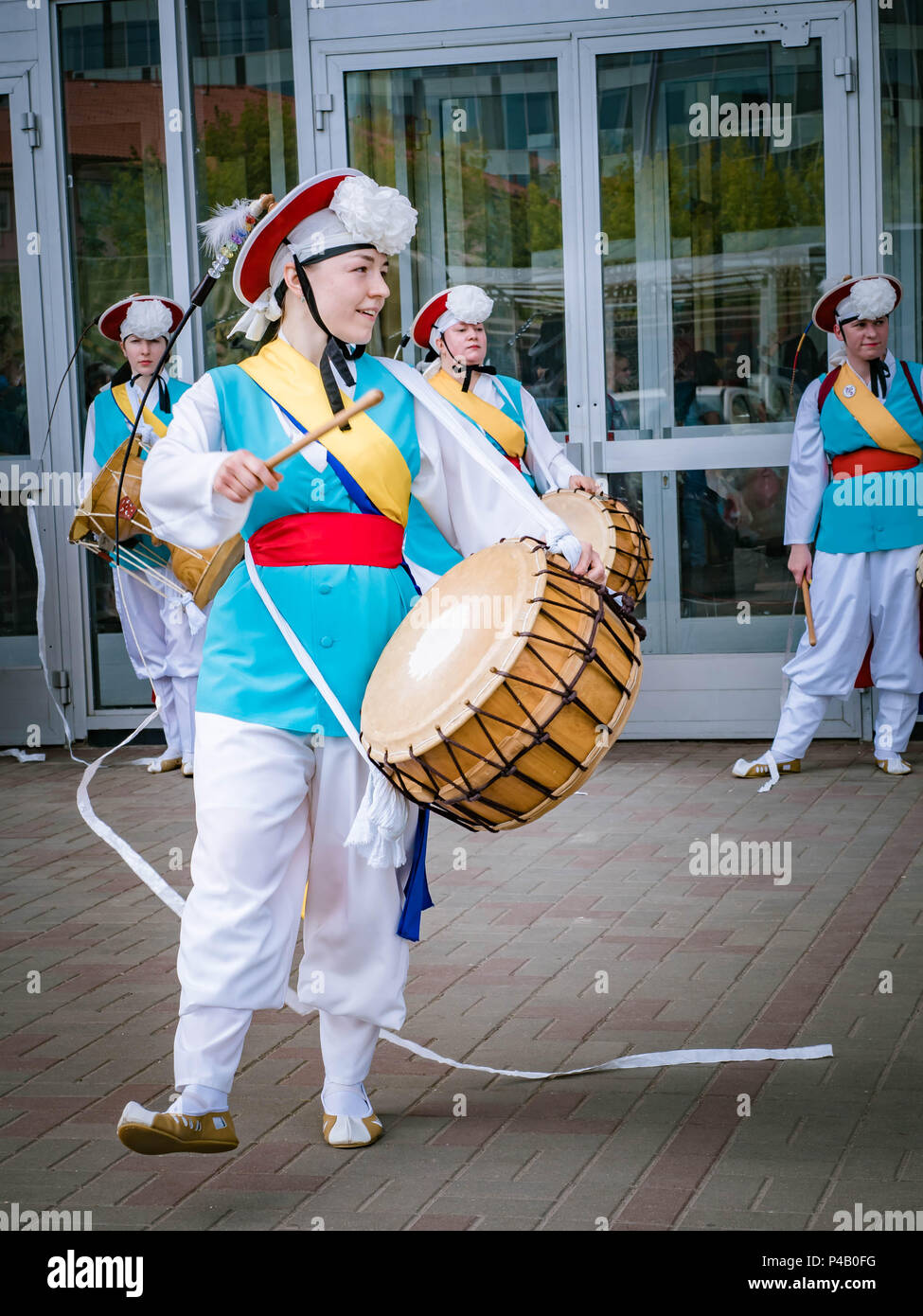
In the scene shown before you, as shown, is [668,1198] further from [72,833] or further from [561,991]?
[72,833]

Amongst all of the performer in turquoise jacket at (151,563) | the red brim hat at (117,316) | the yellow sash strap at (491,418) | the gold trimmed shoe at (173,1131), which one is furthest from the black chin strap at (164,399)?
the gold trimmed shoe at (173,1131)

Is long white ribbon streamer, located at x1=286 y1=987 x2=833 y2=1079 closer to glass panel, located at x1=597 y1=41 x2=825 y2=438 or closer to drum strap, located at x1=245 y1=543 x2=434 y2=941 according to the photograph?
drum strap, located at x1=245 y1=543 x2=434 y2=941

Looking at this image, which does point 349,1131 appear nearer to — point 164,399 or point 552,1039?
point 552,1039

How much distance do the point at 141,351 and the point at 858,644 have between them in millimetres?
3472

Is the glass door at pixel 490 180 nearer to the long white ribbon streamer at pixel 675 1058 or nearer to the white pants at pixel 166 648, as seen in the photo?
the white pants at pixel 166 648

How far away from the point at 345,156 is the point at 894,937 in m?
5.26

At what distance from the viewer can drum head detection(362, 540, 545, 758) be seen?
2.92 meters

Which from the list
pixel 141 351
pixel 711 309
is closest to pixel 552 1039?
pixel 141 351

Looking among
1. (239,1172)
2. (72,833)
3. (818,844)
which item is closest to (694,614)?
(818,844)

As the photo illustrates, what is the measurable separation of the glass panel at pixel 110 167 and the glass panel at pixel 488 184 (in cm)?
111

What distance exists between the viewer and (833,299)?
282 inches

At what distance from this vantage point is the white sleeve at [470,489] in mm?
3426

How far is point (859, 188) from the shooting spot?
7.93 meters

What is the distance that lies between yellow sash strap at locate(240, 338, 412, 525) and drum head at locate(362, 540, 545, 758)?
0.74 ft
